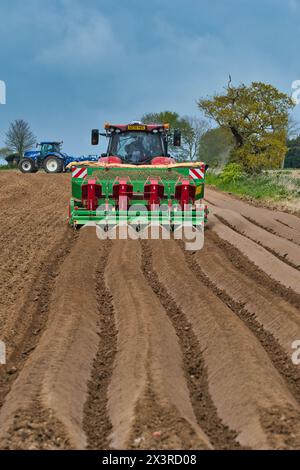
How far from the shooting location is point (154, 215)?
12.4 meters

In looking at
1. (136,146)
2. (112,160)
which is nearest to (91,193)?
(112,160)

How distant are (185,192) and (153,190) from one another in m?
0.65

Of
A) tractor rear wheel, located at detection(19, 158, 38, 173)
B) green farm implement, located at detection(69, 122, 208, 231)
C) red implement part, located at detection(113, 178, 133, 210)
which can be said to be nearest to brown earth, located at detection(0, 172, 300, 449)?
green farm implement, located at detection(69, 122, 208, 231)

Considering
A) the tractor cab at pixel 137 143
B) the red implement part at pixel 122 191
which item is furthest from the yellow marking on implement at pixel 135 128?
the red implement part at pixel 122 191

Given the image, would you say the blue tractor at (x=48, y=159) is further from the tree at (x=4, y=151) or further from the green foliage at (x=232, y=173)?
the tree at (x=4, y=151)

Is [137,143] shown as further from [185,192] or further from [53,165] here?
[53,165]

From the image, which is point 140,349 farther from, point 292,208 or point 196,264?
point 292,208

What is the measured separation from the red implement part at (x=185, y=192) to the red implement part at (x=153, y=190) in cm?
38

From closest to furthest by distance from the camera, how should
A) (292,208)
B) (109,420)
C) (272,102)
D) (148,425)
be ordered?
(148,425) → (109,420) → (292,208) → (272,102)

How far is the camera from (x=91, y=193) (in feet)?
41.4

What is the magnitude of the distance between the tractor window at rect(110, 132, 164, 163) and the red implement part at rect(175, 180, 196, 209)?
1878mm

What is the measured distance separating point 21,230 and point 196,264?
477 centimetres

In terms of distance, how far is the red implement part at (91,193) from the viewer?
1262 cm

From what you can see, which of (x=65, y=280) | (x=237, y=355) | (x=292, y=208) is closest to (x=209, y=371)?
(x=237, y=355)
